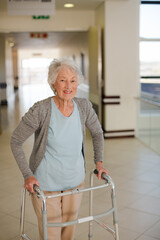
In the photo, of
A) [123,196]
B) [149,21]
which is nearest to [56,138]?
[123,196]

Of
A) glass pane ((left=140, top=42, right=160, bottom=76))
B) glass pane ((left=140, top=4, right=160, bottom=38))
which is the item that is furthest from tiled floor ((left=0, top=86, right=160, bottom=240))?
glass pane ((left=140, top=4, right=160, bottom=38))

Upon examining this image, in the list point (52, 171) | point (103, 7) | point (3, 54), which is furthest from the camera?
point (3, 54)

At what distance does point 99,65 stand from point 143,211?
4.47m

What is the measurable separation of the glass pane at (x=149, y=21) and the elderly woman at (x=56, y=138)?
609 centimetres

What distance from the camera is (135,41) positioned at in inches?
309

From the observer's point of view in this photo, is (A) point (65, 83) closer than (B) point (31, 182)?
No

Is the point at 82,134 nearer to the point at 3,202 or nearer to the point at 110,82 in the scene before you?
the point at 3,202

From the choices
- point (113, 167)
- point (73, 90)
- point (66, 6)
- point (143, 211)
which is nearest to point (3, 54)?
point (66, 6)

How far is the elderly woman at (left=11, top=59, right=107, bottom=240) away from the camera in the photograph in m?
2.27

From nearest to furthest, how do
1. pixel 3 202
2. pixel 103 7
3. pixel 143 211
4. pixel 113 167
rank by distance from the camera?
1. pixel 143 211
2. pixel 3 202
3. pixel 113 167
4. pixel 103 7

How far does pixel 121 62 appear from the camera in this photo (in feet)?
25.8

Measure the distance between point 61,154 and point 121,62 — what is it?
19.2 feet

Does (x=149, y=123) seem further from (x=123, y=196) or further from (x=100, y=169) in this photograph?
(x=100, y=169)

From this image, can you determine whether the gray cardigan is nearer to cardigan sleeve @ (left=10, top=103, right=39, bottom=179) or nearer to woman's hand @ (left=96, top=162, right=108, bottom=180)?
cardigan sleeve @ (left=10, top=103, right=39, bottom=179)
